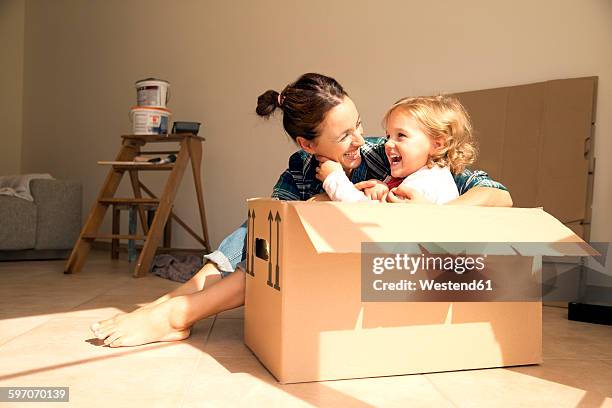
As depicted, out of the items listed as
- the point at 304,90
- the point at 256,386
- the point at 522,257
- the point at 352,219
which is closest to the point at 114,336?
the point at 256,386

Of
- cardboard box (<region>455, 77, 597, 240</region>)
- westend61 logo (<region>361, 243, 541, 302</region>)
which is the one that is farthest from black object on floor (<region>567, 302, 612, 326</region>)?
westend61 logo (<region>361, 243, 541, 302</region>)

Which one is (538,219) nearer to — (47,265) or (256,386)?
(256,386)

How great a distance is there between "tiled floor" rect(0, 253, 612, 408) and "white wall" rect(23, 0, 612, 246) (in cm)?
125

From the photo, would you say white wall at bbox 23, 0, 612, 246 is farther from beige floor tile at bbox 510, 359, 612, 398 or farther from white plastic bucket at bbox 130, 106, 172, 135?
beige floor tile at bbox 510, 359, 612, 398

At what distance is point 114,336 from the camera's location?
1353mm

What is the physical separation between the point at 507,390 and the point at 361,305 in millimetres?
341

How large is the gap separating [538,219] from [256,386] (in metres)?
0.69

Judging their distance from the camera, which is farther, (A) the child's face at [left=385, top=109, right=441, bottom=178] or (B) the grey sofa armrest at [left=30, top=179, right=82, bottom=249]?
(B) the grey sofa armrest at [left=30, top=179, right=82, bottom=249]

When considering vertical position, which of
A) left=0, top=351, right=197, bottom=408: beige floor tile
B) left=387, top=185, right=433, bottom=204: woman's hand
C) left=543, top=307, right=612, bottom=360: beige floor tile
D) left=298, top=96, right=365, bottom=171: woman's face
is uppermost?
left=298, top=96, right=365, bottom=171: woman's face

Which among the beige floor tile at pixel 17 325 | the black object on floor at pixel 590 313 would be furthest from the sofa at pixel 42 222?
the black object on floor at pixel 590 313

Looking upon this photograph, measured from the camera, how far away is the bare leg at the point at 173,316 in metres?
1.37

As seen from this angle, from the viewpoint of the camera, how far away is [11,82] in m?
4.98

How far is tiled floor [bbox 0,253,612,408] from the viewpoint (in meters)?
1.02

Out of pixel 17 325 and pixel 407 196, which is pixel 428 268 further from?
pixel 17 325
